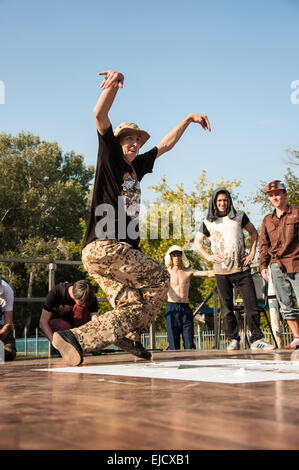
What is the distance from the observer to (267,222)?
15.6 feet

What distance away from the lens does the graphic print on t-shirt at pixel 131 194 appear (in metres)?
2.97

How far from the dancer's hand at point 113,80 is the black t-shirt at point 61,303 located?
6.91 ft

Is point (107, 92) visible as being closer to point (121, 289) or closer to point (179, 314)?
point (121, 289)

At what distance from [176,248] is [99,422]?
501 cm

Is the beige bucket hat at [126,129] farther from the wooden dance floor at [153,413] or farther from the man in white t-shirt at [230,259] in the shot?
the man in white t-shirt at [230,259]

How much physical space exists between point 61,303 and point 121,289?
1.72 m

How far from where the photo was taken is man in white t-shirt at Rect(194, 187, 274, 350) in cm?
460

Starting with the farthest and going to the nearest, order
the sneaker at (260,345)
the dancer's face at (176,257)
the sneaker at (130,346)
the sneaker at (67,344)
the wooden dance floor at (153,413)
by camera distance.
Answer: the dancer's face at (176,257) < the sneaker at (260,345) < the sneaker at (130,346) < the sneaker at (67,344) < the wooden dance floor at (153,413)

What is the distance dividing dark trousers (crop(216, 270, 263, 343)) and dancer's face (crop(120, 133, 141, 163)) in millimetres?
1981

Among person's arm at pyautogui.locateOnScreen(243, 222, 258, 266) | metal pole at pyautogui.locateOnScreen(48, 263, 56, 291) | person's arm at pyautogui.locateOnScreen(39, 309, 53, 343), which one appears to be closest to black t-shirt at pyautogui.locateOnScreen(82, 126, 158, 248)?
person's arm at pyautogui.locateOnScreen(39, 309, 53, 343)

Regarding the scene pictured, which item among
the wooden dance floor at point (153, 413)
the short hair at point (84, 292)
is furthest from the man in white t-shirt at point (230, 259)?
the wooden dance floor at point (153, 413)

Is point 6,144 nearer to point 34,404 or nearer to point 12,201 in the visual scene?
point 12,201

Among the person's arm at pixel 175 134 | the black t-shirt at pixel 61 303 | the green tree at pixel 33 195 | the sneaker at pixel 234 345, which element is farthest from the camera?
the green tree at pixel 33 195

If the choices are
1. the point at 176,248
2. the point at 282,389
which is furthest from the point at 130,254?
the point at 176,248
